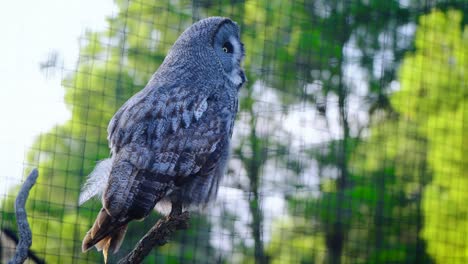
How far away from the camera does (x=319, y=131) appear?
472cm

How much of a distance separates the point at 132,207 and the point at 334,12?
12.8ft

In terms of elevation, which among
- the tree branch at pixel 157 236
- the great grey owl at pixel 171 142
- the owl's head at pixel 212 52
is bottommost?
the tree branch at pixel 157 236

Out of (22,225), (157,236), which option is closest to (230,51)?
(157,236)

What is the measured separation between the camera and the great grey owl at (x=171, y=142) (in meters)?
1.77

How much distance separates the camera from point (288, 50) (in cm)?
505

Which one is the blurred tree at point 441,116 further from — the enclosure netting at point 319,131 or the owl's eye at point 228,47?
the owl's eye at point 228,47

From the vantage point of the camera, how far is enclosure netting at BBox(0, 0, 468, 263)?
4078 mm

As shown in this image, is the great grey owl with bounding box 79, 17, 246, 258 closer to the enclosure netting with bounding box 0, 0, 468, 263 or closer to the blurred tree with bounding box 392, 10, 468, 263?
the enclosure netting with bounding box 0, 0, 468, 263

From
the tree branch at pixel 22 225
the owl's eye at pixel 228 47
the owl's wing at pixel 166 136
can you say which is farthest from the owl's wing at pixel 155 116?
the tree branch at pixel 22 225

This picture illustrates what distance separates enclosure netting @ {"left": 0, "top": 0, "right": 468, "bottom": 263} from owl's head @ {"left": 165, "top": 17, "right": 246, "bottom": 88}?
182 cm

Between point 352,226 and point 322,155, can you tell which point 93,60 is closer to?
point 322,155

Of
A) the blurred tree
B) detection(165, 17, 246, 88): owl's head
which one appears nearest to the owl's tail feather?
detection(165, 17, 246, 88): owl's head

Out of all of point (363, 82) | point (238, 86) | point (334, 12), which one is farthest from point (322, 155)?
point (238, 86)

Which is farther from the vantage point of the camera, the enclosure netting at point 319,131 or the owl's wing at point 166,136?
the enclosure netting at point 319,131
